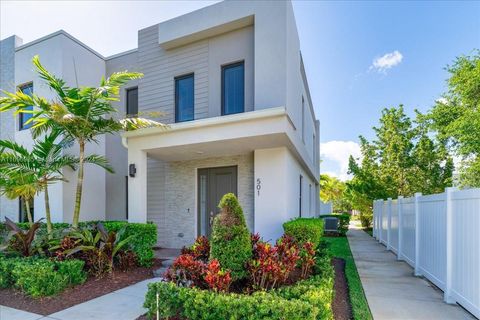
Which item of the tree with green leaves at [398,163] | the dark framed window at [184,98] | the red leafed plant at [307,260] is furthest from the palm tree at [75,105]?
the tree with green leaves at [398,163]

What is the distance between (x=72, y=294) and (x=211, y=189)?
188 inches

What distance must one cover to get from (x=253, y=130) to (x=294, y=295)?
374 cm

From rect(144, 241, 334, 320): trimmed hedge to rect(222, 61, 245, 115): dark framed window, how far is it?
5.99 m

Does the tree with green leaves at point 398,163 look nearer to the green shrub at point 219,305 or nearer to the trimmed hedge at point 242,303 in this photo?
the trimmed hedge at point 242,303

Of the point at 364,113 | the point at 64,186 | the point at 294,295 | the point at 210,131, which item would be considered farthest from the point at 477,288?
the point at 364,113

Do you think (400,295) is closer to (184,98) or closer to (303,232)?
(303,232)

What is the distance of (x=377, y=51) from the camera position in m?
14.3

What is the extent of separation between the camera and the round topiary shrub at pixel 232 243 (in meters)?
4.37

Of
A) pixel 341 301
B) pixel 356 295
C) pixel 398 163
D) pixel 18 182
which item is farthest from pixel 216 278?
pixel 398 163

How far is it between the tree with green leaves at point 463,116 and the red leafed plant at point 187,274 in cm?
1489

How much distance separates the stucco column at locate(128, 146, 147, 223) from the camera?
805 cm

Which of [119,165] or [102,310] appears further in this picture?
[119,165]

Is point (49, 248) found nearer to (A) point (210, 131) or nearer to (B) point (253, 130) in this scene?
(A) point (210, 131)

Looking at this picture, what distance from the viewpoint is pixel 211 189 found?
30.3 ft
